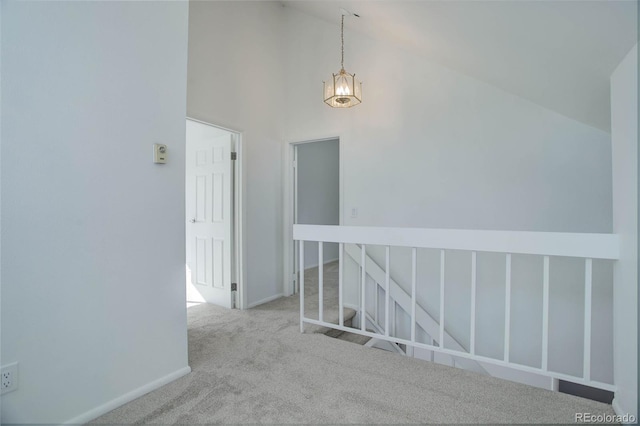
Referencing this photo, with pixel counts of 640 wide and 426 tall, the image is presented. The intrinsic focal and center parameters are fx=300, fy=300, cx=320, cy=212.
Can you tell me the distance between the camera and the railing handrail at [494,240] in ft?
4.79

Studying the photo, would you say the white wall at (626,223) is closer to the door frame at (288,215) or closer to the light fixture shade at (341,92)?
the light fixture shade at (341,92)

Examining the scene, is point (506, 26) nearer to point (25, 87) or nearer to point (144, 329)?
point (25, 87)

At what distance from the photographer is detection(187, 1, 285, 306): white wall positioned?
9.23ft

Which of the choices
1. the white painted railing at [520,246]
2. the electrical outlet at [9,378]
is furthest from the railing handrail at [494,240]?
the electrical outlet at [9,378]

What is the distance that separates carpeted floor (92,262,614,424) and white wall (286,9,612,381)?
1.16 m

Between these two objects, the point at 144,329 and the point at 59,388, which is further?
the point at 144,329

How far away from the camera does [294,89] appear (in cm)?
378

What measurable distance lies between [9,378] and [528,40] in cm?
291

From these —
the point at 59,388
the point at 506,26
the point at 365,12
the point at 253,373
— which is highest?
the point at 365,12

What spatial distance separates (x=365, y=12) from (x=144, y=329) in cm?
291

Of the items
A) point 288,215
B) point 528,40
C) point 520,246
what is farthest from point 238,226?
point 528,40

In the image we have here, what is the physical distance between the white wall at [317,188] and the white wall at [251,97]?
1.65 metres

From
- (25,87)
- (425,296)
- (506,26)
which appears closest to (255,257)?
(425,296)

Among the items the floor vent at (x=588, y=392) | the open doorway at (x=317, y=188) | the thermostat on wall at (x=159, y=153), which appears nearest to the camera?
the thermostat on wall at (x=159, y=153)
